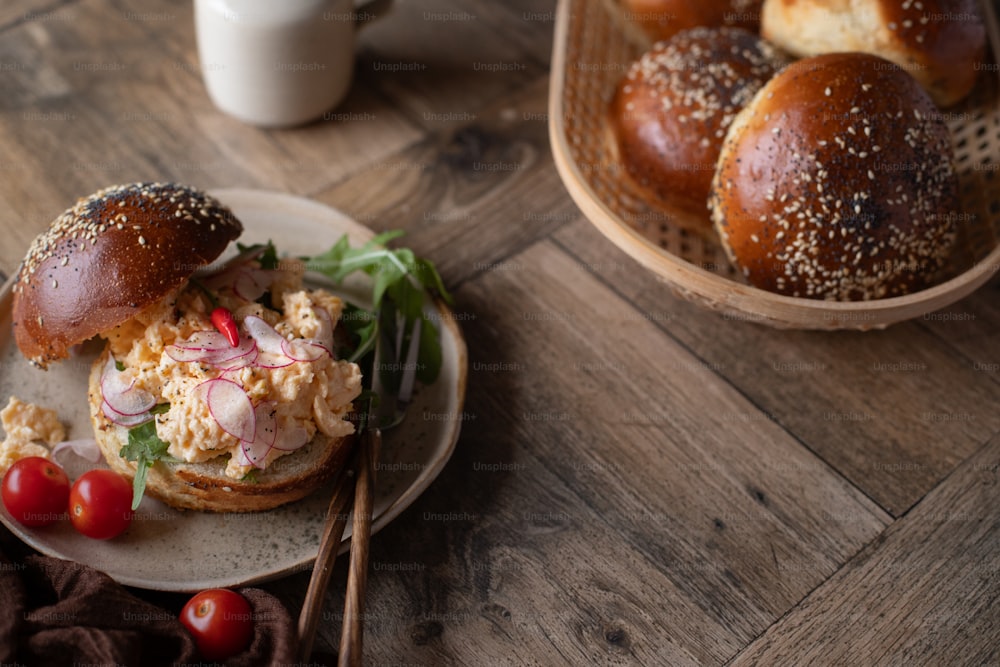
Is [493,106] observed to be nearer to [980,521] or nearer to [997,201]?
[997,201]

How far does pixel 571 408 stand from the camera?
6.92ft

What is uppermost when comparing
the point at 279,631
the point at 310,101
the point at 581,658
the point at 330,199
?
the point at 310,101

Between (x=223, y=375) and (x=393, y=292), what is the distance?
0.53 m

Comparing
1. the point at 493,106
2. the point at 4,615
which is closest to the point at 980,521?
the point at 493,106

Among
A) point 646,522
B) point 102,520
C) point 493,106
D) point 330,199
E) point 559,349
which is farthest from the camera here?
point 493,106

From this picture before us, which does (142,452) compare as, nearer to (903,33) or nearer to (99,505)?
(99,505)

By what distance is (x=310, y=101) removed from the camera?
2590 mm

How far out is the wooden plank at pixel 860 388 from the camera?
204 centimetres

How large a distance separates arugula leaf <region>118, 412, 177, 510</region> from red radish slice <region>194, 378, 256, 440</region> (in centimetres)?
15

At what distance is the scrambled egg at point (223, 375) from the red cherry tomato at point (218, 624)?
235mm

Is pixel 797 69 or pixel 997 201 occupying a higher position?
pixel 797 69

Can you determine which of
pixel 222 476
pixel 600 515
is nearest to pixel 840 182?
pixel 600 515

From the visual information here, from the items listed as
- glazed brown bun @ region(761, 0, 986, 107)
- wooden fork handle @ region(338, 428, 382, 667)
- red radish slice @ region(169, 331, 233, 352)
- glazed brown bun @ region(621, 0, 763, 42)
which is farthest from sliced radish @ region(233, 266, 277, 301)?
glazed brown bun @ region(761, 0, 986, 107)

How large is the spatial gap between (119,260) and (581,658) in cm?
121
